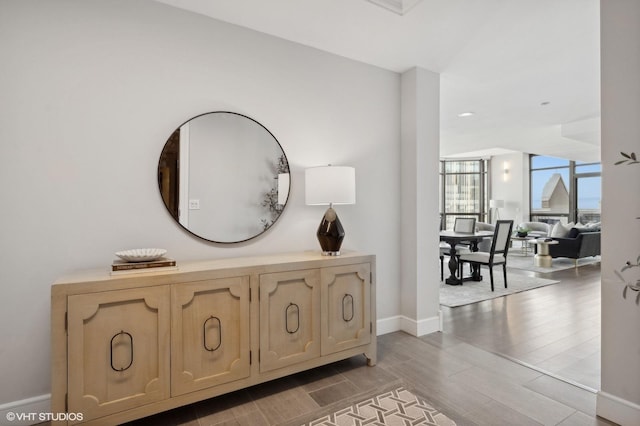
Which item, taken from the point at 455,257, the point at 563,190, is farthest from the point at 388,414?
the point at 563,190

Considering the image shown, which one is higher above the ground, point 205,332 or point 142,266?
point 142,266

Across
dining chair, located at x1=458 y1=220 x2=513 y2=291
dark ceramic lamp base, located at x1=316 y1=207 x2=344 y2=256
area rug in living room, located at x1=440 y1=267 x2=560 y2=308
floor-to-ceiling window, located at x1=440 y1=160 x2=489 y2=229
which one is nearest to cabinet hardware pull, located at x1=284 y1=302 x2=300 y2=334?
dark ceramic lamp base, located at x1=316 y1=207 x2=344 y2=256

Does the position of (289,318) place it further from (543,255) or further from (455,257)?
(543,255)

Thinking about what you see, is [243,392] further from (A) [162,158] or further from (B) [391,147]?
(B) [391,147]

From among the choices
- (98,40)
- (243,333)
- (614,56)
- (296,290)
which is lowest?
(243,333)

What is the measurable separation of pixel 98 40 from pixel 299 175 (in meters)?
1.53

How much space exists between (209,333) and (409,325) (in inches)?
76.7

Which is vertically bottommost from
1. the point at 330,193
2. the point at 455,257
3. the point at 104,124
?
the point at 455,257

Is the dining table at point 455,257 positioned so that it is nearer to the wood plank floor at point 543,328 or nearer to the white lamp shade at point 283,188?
the wood plank floor at point 543,328

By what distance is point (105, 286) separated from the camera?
1605mm

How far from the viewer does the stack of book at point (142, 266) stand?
1.72m

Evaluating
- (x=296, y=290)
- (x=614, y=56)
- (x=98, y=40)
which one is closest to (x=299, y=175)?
(x=296, y=290)

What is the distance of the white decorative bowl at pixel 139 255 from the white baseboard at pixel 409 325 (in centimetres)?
204

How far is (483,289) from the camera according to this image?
4805mm
